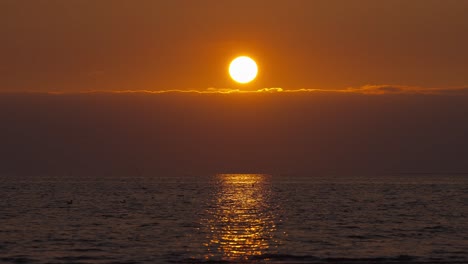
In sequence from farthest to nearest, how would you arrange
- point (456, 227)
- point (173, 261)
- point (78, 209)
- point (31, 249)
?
point (78, 209), point (456, 227), point (31, 249), point (173, 261)

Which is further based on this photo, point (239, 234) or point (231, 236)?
point (239, 234)

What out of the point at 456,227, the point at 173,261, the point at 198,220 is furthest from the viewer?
the point at 198,220

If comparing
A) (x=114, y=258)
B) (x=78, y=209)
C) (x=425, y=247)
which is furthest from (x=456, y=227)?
(x=78, y=209)

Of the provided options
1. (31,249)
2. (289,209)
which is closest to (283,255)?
(31,249)

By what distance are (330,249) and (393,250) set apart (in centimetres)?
513

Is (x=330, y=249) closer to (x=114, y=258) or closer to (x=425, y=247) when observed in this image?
(x=425, y=247)

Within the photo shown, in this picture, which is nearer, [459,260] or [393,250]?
[459,260]

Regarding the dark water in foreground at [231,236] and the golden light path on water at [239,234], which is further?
the golden light path on water at [239,234]

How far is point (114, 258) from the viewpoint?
61406mm

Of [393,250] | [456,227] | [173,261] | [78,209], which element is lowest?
[173,261]

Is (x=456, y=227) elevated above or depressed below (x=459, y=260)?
above

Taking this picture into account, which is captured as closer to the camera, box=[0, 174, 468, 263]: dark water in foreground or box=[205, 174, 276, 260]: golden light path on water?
box=[0, 174, 468, 263]: dark water in foreground

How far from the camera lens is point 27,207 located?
121250 mm

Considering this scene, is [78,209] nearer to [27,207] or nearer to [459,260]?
[27,207]
